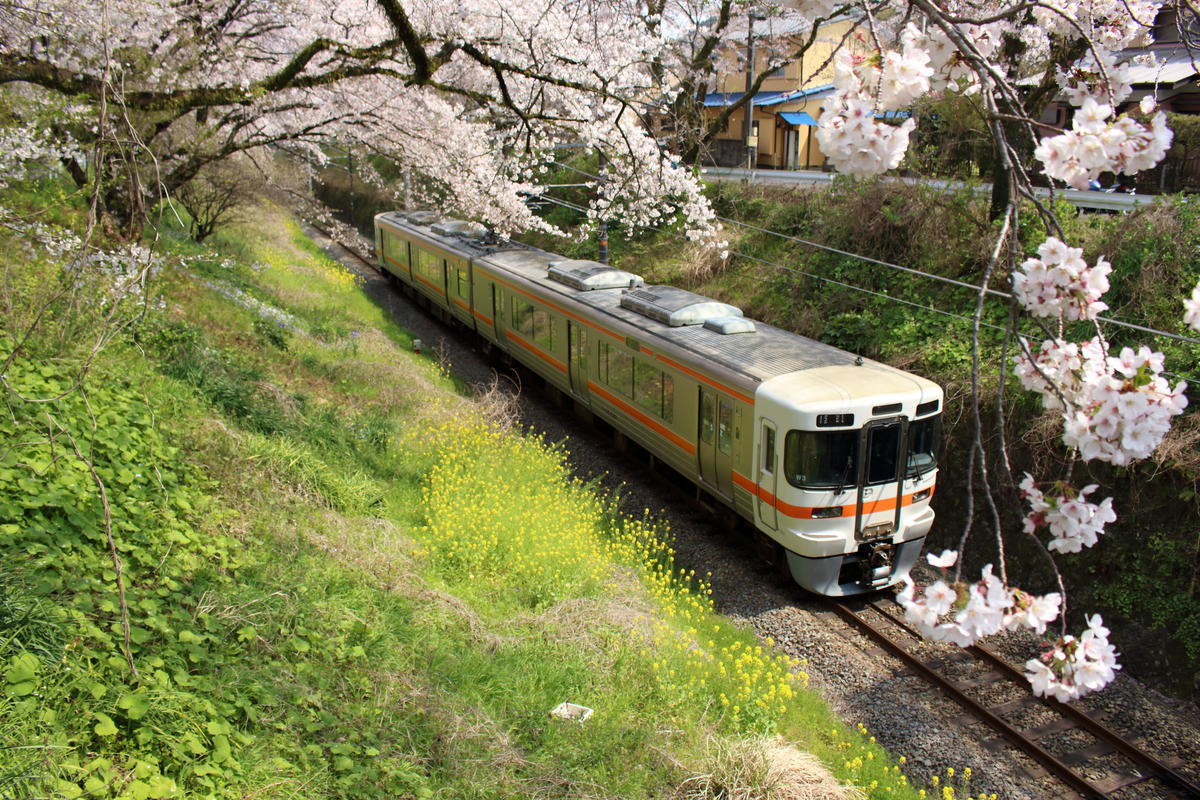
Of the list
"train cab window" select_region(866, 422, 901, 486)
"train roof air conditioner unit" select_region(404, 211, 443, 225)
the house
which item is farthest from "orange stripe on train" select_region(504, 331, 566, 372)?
the house

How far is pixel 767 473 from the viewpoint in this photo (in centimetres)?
834

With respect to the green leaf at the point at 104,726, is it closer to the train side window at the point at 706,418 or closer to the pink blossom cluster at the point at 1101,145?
the pink blossom cluster at the point at 1101,145

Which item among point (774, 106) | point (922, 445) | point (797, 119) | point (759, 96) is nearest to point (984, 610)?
point (922, 445)

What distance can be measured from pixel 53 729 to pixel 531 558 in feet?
14.2

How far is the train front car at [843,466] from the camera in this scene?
26.1ft

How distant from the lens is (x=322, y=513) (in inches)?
289

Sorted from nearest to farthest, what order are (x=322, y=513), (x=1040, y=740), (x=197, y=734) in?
(x=197, y=734)
(x=1040, y=740)
(x=322, y=513)

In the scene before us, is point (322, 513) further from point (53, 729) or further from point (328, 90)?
point (328, 90)

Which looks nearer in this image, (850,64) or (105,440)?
(850,64)

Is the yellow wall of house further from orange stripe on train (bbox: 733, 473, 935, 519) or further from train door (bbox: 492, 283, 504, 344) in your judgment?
orange stripe on train (bbox: 733, 473, 935, 519)

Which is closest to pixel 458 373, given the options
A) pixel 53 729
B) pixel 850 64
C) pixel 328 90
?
pixel 328 90

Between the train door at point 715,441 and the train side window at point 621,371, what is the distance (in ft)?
5.53

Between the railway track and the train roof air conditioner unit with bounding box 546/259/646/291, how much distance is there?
5955mm

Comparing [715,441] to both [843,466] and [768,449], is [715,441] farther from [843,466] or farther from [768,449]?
[843,466]
